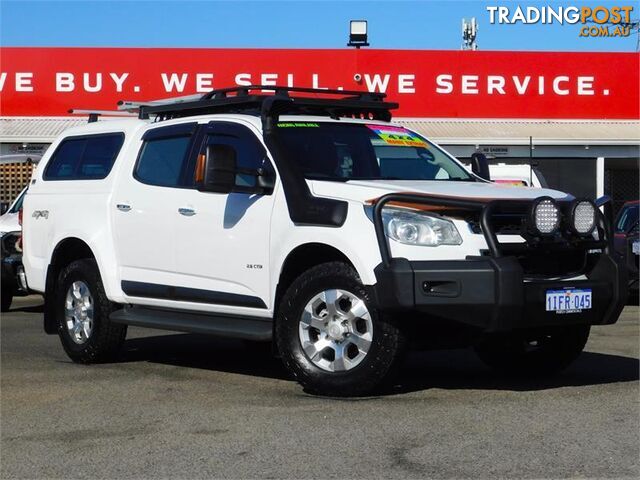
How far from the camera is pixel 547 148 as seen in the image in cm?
2625

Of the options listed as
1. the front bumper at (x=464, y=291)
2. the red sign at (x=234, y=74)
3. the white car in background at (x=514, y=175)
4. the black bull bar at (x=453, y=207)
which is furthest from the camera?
the red sign at (x=234, y=74)

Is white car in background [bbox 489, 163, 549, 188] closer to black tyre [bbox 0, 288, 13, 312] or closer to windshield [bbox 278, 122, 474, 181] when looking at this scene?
black tyre [bbox 0, 288, 13, 312]

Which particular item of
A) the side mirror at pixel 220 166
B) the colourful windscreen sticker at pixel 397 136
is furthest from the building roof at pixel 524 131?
the side mirror at pixel 220 166

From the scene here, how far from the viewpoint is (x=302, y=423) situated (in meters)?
6.52

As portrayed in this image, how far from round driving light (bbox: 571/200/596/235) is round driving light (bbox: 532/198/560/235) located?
0.58ft

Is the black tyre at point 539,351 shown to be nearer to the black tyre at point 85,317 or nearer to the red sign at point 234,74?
the black tyre at point 85,317

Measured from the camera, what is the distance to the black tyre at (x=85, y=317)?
9.30 metres

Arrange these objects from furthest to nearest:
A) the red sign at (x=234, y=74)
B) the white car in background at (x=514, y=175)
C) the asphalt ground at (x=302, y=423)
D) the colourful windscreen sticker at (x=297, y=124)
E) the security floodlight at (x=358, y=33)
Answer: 1. the security floodlight at (x=358, y=33)
2. the red sign at (x=234, y=74)
3. the white car in background at (x=514, y=175)
4. the colourful windscreen sticker at (x=297, y=124)
5. the asphalt ground at (x=302, y=423)

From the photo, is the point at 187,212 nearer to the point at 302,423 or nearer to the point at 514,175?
the point at 302,423

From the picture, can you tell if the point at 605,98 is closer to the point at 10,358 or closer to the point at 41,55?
the point at 41,55

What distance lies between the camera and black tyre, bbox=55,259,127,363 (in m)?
9.30

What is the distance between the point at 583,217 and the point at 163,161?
324 centimetres

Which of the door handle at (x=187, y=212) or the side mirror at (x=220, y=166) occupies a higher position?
the side mirror at (x=220, y=166)

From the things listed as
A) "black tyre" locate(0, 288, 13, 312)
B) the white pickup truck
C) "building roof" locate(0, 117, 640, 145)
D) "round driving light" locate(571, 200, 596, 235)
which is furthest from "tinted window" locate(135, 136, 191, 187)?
"building roof" locate(0, 117, 640, 145)
